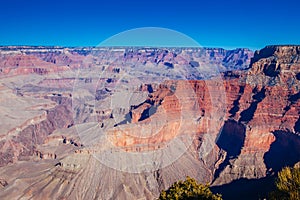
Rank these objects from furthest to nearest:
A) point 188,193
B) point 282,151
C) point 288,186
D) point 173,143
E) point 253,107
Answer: point 253,107 < point 173,143 < point 282,151 < point 288,186 < point 188,193

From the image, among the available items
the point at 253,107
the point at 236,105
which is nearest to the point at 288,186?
the point at 253,107

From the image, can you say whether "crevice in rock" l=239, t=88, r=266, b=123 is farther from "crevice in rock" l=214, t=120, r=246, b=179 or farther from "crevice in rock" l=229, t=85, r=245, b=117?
"crevice in rock" l=214, t=120, r=246, b=179

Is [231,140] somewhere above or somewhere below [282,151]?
above

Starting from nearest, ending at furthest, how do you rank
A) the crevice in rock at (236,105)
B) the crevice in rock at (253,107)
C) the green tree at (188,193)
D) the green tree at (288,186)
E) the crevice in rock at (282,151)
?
the green tree at (288,186)
the green tree at (188,193)
the crevice in rock at (282,151)
the crevice in rock at (253,107)
the crevice in rock at (236,105)

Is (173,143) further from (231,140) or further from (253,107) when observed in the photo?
(253,107)

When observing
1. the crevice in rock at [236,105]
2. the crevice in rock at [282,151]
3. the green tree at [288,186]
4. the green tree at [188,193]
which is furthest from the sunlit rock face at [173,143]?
the green tree at [288,186]

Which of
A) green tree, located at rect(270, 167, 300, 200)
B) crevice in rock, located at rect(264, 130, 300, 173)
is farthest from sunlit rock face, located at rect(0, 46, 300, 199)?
green tree, located at rect(270, 167, 300, 200)

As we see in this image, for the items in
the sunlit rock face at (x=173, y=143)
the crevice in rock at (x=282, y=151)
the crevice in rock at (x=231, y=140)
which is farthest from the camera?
the crevice in rock at (x=231, y=140)

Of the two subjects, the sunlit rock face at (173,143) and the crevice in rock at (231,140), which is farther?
the crevice in rock at (231,140)

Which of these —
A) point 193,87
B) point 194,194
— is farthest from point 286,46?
point 194,194

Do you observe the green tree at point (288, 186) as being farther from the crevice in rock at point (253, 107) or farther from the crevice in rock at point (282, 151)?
the crevice in rock at point (253, 107)

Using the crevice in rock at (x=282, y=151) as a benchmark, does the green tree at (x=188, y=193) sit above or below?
above

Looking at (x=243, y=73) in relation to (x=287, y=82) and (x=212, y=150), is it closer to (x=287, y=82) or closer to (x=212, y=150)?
(x=287, y=82)
